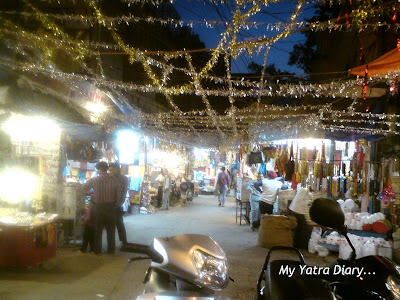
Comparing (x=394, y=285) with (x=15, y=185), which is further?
(x=15, y=185)

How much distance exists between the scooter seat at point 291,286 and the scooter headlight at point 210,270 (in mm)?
360

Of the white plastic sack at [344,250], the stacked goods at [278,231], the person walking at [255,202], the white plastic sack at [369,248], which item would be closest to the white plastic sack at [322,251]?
the white plastic sack at [344,250]

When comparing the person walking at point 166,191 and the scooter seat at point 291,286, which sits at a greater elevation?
the scooter seat at point 291,286

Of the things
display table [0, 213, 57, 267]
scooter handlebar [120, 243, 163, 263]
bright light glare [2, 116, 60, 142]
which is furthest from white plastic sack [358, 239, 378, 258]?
bright light glare [2, 116, 60, 142]

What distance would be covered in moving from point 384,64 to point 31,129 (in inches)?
287

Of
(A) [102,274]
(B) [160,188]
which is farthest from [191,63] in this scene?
(B) [160,188]

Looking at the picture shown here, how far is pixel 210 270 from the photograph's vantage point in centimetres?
280

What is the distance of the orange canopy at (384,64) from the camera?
5.07 metres

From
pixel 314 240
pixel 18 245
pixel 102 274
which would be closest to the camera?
pixel 18 245

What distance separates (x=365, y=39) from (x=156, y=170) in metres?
11.4

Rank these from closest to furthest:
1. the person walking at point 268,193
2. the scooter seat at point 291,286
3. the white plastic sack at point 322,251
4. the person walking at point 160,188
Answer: the scooter seat at point 291,286, the white plastic sack at point 322,251, the person walking at point 268,193, the person walking at point 160,188

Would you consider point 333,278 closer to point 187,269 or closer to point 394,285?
point 394,285

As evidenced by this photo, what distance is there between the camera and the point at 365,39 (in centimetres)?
1099

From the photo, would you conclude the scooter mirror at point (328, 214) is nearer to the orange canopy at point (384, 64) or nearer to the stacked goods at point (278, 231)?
→ the orange canopy at point (384, 64)
